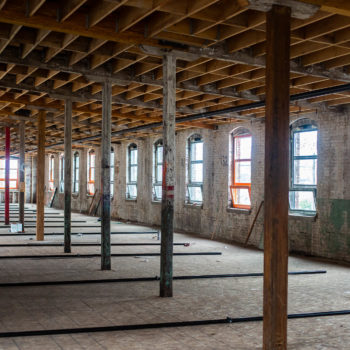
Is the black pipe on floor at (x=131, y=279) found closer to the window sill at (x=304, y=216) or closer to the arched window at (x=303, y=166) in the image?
the window sill at (x=304, y=216)

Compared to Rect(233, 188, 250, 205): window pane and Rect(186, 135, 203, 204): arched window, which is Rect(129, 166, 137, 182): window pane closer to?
Rect(186, 135, 203, 204): arched window

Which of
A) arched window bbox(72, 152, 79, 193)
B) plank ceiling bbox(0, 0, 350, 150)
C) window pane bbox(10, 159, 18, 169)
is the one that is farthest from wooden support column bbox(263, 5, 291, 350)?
window pane bbox(10, 159, 18, 169)

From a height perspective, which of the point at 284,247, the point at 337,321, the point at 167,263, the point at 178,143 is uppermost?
the point at 178,143

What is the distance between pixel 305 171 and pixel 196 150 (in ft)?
17.1

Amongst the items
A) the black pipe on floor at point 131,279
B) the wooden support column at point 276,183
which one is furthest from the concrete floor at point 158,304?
the wooden support column at point 276,183

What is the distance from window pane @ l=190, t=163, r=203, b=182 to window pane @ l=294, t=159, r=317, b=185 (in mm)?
4590

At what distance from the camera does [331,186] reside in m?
11.8

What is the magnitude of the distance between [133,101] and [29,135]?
37.4 feet

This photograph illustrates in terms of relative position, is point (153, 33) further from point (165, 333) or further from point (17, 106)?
point (17, 106)

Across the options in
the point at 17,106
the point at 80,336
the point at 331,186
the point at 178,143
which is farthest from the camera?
the point at 178,143

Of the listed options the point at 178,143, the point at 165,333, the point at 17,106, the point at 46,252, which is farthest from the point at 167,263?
the point at 178,143

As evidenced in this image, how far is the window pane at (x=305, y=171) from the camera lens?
12.5 metres

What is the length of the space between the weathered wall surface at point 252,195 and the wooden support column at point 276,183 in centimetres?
695

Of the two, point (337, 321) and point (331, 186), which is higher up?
point (331, 186)
